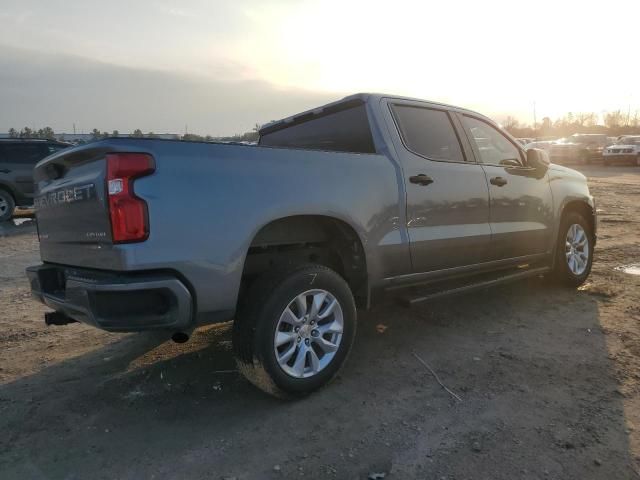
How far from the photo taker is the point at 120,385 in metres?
3.46

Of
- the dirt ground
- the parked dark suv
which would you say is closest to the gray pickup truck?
the dirt ground

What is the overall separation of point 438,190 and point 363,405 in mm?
1780

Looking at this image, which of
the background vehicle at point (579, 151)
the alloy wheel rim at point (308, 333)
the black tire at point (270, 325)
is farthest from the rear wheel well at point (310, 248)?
the background vehicle at point (579, 151)

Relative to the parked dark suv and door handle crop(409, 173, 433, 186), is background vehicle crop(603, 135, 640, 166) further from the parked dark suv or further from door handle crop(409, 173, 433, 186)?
door handle crop(409, 173, 433, 186)

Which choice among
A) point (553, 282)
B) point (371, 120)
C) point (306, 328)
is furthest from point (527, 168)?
point (306, 328)

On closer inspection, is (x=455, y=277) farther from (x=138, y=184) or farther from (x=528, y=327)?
(x=138, y=184)

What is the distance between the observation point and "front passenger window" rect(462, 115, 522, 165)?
463 centimetres

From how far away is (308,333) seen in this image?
10.3 feet

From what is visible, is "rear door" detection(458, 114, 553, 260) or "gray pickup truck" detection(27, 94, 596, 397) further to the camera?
"rear door" detection(458, 114, 553, 260)

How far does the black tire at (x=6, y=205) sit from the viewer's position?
11.6 m

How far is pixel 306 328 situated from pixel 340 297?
0.31m

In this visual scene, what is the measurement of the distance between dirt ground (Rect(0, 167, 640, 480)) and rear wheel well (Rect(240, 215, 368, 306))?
699 millimetres

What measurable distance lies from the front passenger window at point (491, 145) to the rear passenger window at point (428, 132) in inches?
12.2

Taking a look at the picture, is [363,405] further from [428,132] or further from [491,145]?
[491,145]
